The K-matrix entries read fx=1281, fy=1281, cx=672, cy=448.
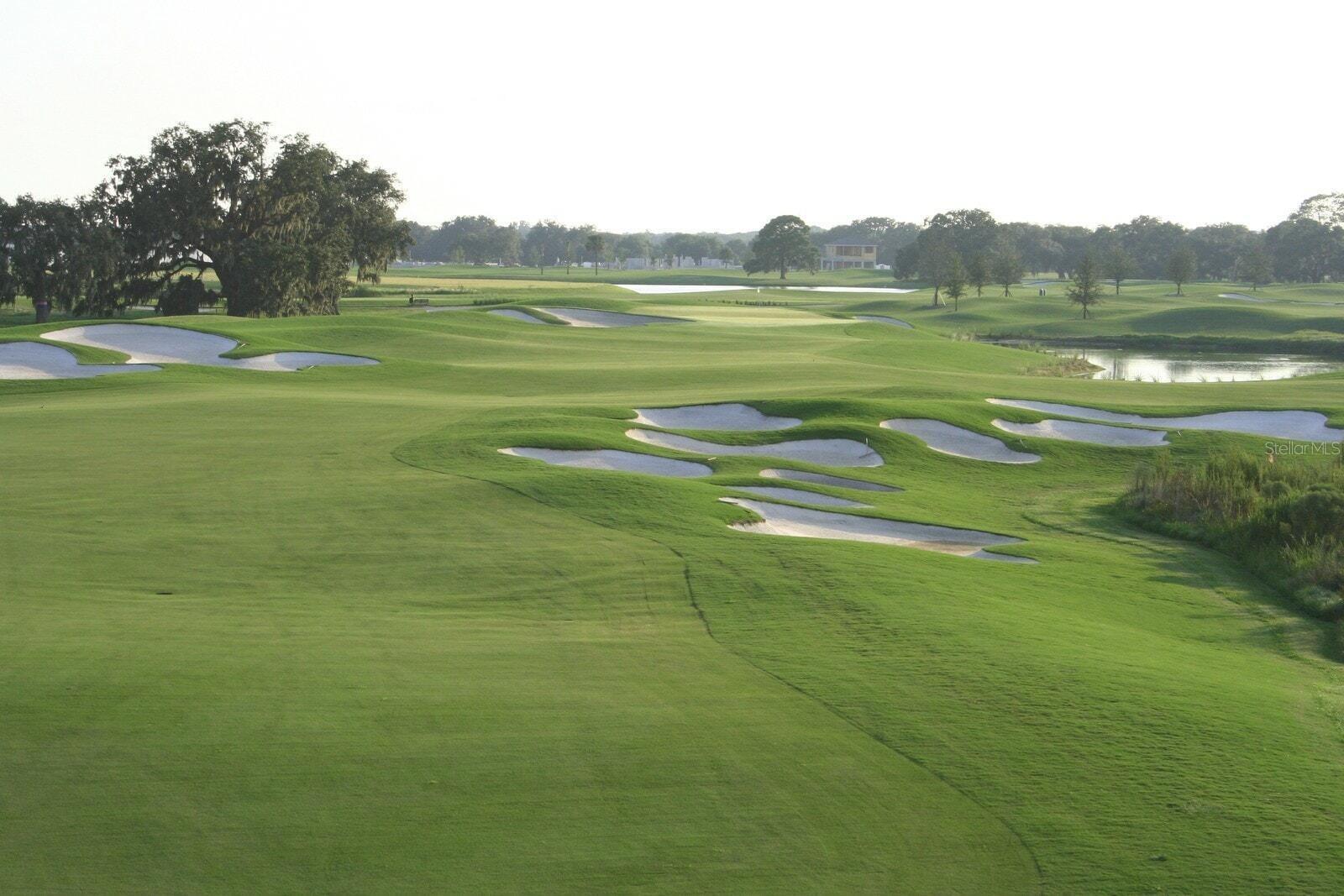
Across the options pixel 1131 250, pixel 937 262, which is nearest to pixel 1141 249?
pixel 1131 250

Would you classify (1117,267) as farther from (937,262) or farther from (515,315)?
(515,315)

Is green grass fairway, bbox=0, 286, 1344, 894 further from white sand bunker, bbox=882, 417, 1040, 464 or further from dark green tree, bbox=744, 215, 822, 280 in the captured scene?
dark green tree, bbox=744, 215, 822, 280

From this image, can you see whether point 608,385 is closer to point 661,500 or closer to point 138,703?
point 661,500

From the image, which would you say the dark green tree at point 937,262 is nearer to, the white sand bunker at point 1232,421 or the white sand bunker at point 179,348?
the white sand bunker at point 1232,421

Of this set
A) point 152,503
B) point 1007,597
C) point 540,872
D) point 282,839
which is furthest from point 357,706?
point 152,503

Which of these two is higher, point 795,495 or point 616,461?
point 616,461

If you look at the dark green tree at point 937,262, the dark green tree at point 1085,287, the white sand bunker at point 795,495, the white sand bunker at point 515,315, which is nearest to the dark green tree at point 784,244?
the dark green tree at point 937,262
